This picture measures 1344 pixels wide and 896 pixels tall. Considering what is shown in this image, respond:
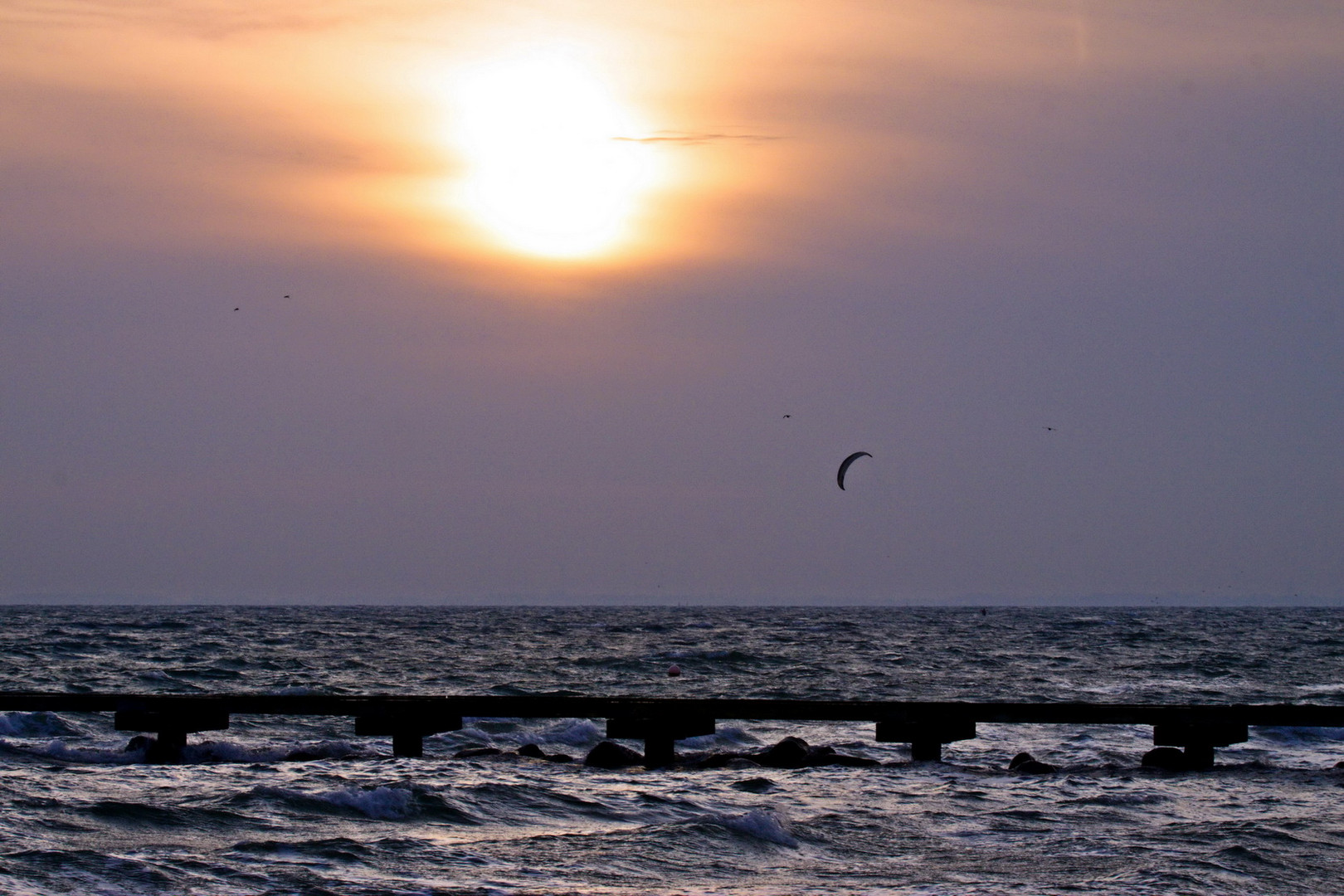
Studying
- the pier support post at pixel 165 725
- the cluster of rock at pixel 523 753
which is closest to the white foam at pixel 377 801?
the cluster of rock at pixel 523 753

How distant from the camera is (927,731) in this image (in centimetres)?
2172

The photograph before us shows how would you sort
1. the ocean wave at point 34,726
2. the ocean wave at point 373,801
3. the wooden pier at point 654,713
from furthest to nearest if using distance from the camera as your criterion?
the ocean wave at point 34,726 < the wooden pier at point 654,713 < the ocean wave at point 373,801

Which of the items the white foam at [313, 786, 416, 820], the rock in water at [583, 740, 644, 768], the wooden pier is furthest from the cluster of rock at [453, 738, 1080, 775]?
the white foam at [313, 786, 416, 820]

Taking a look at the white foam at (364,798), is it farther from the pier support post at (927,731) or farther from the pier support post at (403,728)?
the pier support post at (927,731)

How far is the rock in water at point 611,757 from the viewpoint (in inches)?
853

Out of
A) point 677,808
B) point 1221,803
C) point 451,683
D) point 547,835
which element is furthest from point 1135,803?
point 451,683

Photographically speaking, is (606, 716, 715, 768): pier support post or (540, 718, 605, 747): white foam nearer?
(606, 716, 715, 768): pier support post

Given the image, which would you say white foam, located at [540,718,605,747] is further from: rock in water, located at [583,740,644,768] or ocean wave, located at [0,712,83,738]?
ocean wave, located at [0,712,83,738]

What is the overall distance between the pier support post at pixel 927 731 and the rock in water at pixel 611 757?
3.56 m

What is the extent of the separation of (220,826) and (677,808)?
5.03m

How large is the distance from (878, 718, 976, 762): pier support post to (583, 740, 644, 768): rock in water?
11.7 feet

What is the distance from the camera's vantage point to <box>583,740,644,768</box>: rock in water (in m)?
21.7

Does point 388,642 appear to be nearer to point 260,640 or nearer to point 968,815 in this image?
point 260,640

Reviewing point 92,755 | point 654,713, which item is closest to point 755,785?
point 654,713
